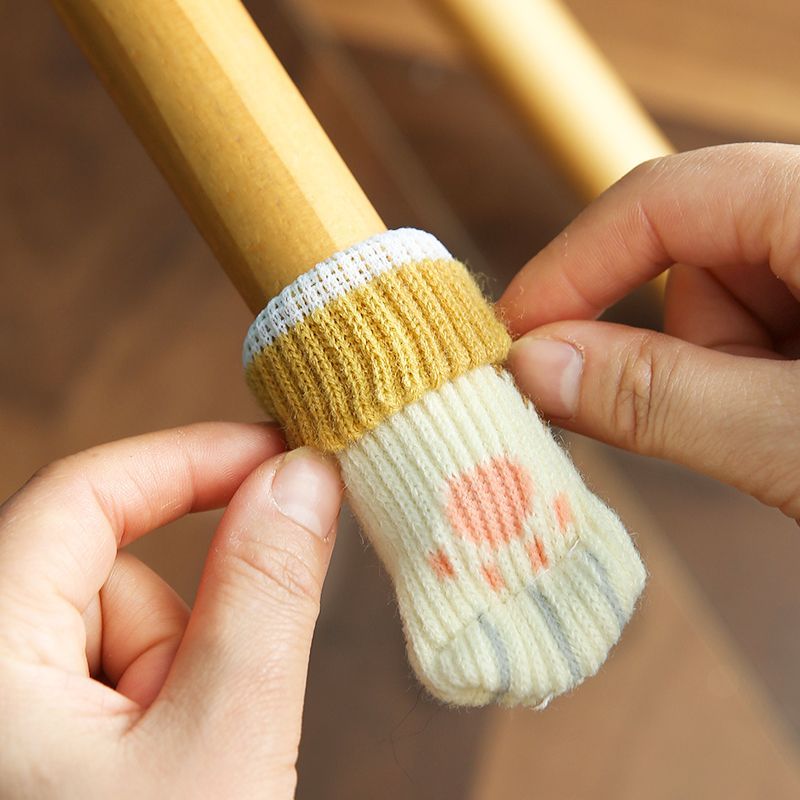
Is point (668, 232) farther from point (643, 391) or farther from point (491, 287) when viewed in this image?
point (491, 287)

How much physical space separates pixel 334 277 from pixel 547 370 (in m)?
0.19

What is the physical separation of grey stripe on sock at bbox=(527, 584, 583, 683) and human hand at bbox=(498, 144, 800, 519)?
0.15m

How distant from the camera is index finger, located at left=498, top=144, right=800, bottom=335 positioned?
621 millimetres

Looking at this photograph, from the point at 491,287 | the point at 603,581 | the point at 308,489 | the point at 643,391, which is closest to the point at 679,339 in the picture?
the point at 643,391

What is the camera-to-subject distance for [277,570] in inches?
21.8

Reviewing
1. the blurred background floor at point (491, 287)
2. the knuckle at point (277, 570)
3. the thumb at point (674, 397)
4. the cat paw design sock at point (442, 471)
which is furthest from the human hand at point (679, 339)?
the blurred background floor at point (491, 287)

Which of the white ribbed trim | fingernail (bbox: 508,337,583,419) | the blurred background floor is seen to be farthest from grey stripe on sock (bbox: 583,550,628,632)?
the blurred background floor

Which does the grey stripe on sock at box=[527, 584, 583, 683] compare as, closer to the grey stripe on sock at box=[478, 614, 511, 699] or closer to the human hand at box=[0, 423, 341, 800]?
the grey stripe on sock at box=[478, 614, 511, 699]

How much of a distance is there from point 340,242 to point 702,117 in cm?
92

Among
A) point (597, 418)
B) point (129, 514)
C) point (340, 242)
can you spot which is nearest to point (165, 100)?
point (340, 242)

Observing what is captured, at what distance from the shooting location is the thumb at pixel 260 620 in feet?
1.69

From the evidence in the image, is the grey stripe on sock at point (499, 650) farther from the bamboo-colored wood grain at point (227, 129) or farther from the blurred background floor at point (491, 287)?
the blurred background floor at point (491, 287)

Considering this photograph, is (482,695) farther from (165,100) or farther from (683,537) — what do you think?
(683,537)

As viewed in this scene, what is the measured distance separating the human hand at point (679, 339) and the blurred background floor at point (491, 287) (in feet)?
1.79
